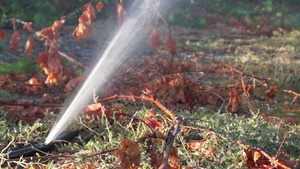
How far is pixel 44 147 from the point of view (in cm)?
219

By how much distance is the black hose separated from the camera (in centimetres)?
210

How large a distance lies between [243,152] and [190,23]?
6.21m

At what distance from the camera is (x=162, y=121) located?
224cm

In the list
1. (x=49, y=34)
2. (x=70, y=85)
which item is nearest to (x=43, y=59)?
(x=49, y=34)

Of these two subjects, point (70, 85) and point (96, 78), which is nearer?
point (96, 78)

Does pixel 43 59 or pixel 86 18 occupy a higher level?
pixel 86 18

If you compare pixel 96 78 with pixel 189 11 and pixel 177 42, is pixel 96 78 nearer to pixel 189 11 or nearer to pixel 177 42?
pixel 177 42

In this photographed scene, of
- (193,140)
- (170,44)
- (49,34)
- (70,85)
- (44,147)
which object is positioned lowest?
(193,140)

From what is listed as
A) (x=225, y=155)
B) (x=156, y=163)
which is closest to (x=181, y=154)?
(x=225, y=155)

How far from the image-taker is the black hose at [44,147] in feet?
6.89

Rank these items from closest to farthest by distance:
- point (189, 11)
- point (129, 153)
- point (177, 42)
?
point (129, 153)
point (177, 42)
point (189, 11)

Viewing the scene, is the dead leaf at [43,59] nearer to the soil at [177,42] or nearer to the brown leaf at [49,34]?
the brown leaf at [49,34]

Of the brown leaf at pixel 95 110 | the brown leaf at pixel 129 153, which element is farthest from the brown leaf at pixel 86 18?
the brown leaf at pixel 129 153

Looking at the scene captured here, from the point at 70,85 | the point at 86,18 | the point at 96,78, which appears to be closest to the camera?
the point at 86,18
